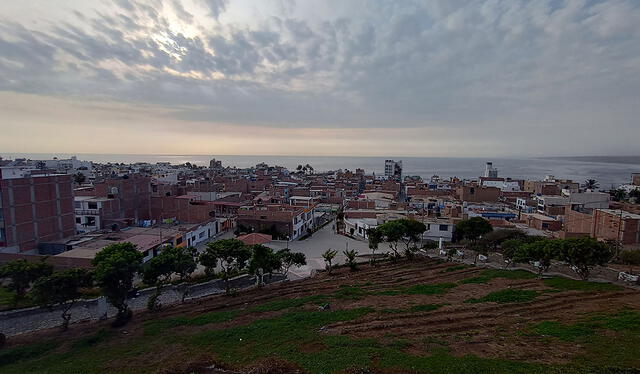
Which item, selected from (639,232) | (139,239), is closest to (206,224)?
(139,239)

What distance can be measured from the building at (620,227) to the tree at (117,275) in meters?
35.7

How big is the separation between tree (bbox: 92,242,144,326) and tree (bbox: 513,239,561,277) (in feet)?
71.9

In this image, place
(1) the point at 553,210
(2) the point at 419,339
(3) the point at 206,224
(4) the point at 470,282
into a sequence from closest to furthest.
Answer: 1. (2) the point at 419,339
2. (4) the point at 470,282
3. (3) the point at 206,224
4. (1) the point at 553,210

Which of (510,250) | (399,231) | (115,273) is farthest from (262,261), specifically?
(510,250)

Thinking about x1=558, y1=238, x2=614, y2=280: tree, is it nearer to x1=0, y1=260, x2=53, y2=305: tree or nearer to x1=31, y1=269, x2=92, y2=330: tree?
x1=31, y1=269, x2=92, y2=330: tree

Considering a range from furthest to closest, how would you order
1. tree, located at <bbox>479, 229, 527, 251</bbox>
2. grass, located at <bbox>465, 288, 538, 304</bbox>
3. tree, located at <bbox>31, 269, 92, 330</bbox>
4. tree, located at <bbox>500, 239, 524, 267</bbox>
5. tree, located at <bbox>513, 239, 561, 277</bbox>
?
tree, located at <bbox>479, 229, 527, 251</bbox> → tree, located at <bbox>500, 239, 524, 267</bbox> → tree, located at <bbox>513, 239, 561, 277</bbox> → grass, located at <bbox>465, 288, 538, 304</bbox> → tree, located at <bbox>31, 269, 92, 330</bbox>

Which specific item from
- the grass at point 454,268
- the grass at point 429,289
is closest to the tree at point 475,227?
the grass at point 454,268

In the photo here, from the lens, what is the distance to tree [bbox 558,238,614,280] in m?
18.2

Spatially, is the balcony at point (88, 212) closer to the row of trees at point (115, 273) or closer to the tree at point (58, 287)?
the row of trees at point (115, 273)

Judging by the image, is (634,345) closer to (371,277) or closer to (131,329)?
(371,277)

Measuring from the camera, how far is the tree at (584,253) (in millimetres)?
18250

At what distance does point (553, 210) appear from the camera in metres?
40.5

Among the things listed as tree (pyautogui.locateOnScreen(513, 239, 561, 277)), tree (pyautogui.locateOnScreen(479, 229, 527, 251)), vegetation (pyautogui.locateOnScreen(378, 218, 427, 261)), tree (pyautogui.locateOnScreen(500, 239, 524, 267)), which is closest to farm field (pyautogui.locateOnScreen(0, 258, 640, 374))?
tree (pyautogui.locateOnScreen(513, 239, 561, 277))

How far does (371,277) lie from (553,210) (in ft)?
100
